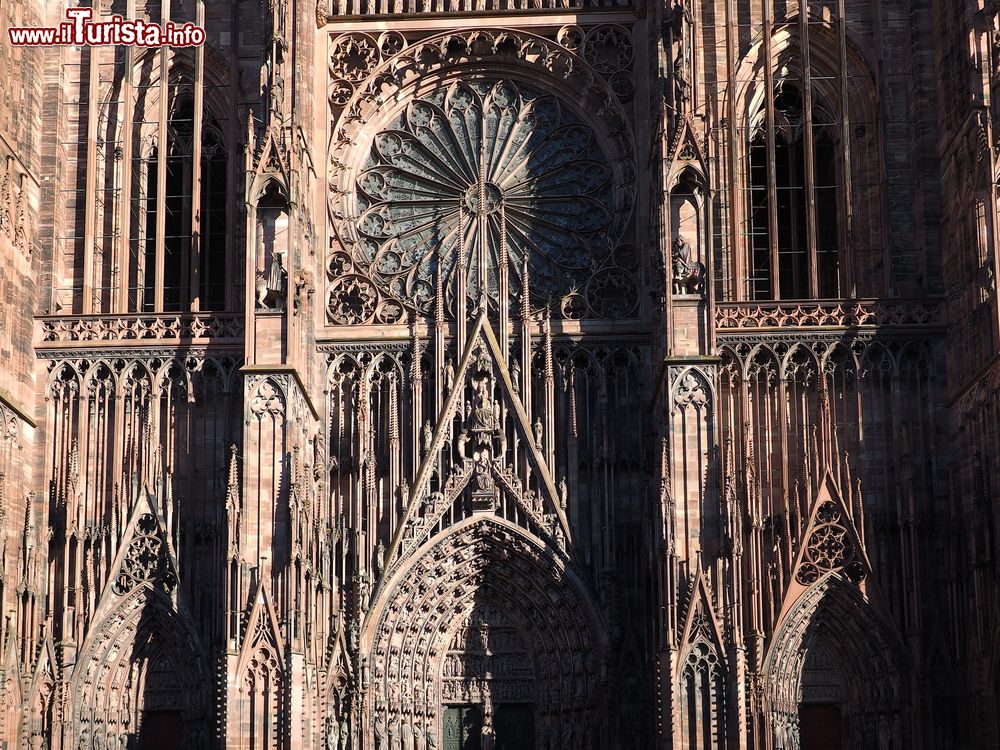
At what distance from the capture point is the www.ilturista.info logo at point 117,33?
107 feet

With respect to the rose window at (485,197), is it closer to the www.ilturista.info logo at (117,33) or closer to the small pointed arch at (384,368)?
the small pointed arch at (384,368)

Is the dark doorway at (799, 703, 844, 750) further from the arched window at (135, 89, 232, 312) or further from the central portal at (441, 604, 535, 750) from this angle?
the arched window at (135, 89, 232, 312)

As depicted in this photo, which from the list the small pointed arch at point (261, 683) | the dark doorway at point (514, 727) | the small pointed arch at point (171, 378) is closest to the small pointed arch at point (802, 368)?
the dark doorway at point (514, 727)

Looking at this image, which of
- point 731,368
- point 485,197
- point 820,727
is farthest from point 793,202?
point 820,727

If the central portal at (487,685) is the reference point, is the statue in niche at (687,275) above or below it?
above

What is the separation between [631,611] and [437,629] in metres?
3.23

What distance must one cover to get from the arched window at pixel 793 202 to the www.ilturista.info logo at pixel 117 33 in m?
→ 9.99

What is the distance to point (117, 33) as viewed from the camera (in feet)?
107

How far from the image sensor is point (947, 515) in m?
29.8

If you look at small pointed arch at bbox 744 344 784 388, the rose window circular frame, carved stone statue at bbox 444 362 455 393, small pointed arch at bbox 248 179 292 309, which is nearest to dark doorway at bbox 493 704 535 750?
carved stone statue at bbox 444 362 455 393

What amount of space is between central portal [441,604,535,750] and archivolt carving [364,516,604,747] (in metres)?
0.04

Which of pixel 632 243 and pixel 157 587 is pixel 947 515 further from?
pixel 157 587

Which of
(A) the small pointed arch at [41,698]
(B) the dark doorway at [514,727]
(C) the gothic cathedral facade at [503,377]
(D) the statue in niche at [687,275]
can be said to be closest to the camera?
(C) the gothic cathedral facade at [503,377]

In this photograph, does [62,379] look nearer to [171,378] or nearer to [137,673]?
[171,378]
